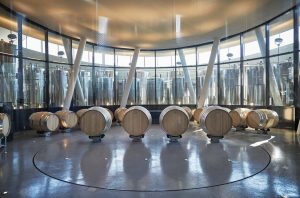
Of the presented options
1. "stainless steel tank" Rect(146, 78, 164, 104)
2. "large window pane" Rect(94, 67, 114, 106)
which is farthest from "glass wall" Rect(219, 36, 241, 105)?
"large window pane" Rect(94, 67, 114, 106)

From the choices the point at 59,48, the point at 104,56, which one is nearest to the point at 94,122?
the point at 59,48

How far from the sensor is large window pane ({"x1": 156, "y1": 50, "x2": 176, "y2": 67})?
16.6 meters

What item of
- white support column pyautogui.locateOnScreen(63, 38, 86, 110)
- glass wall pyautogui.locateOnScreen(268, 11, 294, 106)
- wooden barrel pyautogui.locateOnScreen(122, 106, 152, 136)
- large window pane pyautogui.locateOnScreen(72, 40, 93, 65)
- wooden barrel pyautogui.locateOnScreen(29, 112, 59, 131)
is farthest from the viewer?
large window pane pyautogui.locateOnScreen(72, 40, 93, 65)

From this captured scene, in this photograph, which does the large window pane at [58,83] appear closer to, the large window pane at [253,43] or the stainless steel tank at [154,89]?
the stainless steel tank at [154,89]

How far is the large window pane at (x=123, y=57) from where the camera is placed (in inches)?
636

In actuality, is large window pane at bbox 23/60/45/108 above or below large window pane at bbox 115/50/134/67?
below

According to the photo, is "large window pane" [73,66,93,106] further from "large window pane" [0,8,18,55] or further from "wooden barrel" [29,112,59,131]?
"wooden barrel" [29,112,59,131]

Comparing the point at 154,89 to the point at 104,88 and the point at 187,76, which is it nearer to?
the point at 187,76

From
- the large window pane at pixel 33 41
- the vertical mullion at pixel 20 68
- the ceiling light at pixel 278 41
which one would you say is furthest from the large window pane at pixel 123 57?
the ceiling light at pixel 278 41

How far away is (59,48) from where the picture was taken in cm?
1296

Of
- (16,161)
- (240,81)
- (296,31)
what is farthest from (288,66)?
(16,161)

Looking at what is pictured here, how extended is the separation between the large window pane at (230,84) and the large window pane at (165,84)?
323 cm

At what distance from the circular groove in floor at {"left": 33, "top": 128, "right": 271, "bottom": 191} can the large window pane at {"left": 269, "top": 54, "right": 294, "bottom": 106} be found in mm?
4905

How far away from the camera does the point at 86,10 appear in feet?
30.3
